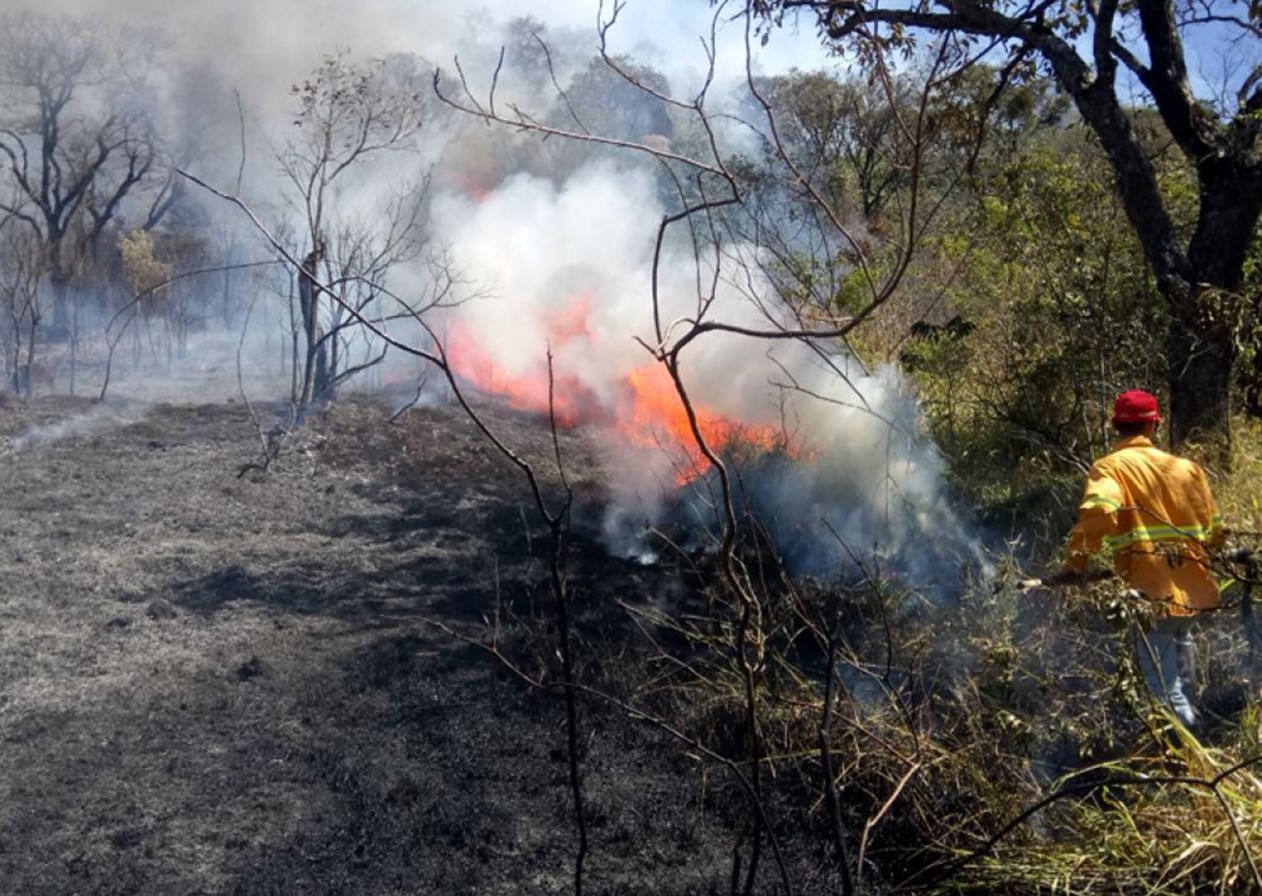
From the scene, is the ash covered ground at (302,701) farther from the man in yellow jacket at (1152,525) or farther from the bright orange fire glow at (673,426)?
the man in yellow jacket at (1152,525)

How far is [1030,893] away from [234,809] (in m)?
3.28

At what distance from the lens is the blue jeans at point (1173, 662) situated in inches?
181

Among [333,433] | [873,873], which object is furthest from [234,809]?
[333,433]

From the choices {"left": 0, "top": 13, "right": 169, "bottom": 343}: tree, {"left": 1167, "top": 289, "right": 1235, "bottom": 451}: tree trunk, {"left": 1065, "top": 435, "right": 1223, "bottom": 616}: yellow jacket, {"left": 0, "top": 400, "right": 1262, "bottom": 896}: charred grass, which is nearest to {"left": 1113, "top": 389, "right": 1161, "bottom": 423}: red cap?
{"left": 1065, "top": 435, "right": 1223, "bottom": 616}: yellow jacket

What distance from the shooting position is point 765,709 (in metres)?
5.07

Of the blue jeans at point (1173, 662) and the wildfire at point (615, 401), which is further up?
the wildfire at point (615, 401)

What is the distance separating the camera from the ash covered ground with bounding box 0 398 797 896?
4383mm

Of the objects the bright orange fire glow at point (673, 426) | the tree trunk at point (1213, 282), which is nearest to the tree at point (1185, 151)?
the tree trunk at point (1213, 282)

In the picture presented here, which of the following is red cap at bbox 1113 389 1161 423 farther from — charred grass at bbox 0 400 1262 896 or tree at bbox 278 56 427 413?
tree at bbox 278 56 427 413

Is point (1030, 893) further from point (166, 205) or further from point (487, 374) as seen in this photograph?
point (166, 205)

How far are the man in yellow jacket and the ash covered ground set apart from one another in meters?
2.01

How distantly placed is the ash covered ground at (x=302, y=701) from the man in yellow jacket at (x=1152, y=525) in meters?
2.01

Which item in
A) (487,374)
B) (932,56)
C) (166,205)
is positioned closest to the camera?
(932,56)

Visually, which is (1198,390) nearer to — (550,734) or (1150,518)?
(1150,518)
